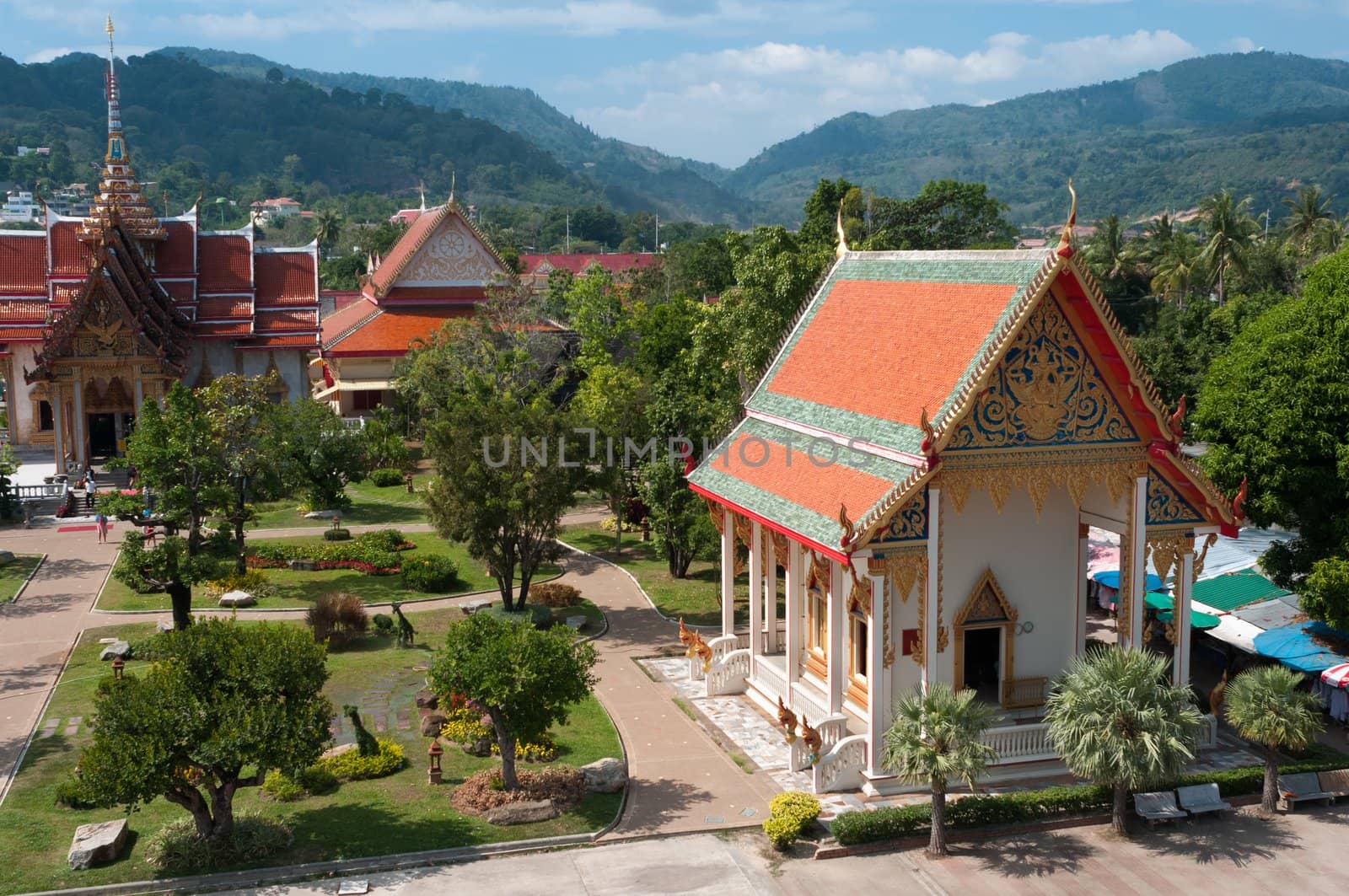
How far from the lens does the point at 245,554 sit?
3419 cm

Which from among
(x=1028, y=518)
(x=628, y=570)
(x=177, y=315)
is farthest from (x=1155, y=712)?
(x=177, y=315)

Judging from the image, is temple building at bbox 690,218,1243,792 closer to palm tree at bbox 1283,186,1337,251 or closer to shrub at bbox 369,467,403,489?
shrub at bbox 369,467,403,489

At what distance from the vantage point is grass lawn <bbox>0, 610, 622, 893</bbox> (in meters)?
16.9

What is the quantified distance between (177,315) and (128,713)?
36.6 metres

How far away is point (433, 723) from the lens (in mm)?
22172

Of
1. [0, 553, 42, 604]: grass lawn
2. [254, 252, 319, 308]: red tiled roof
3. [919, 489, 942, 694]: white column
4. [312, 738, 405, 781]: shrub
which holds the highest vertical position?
[254, 252, 319, 308]: red tiled roof

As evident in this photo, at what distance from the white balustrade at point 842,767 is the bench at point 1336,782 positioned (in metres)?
6.83

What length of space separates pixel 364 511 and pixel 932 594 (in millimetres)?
26505

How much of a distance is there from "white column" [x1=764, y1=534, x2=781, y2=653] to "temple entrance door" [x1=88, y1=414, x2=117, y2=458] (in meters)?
31.9

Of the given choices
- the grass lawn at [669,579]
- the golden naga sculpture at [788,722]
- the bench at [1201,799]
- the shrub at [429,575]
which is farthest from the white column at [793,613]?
the shrub at [429,575]

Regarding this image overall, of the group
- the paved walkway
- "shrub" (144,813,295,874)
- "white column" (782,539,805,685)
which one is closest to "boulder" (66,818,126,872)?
"shrub" (144,813,295,874)

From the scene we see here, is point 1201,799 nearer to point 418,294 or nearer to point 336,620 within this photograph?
point 336,620

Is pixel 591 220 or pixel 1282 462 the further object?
pixel 591 220

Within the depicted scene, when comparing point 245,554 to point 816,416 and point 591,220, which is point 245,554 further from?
point 591,220
